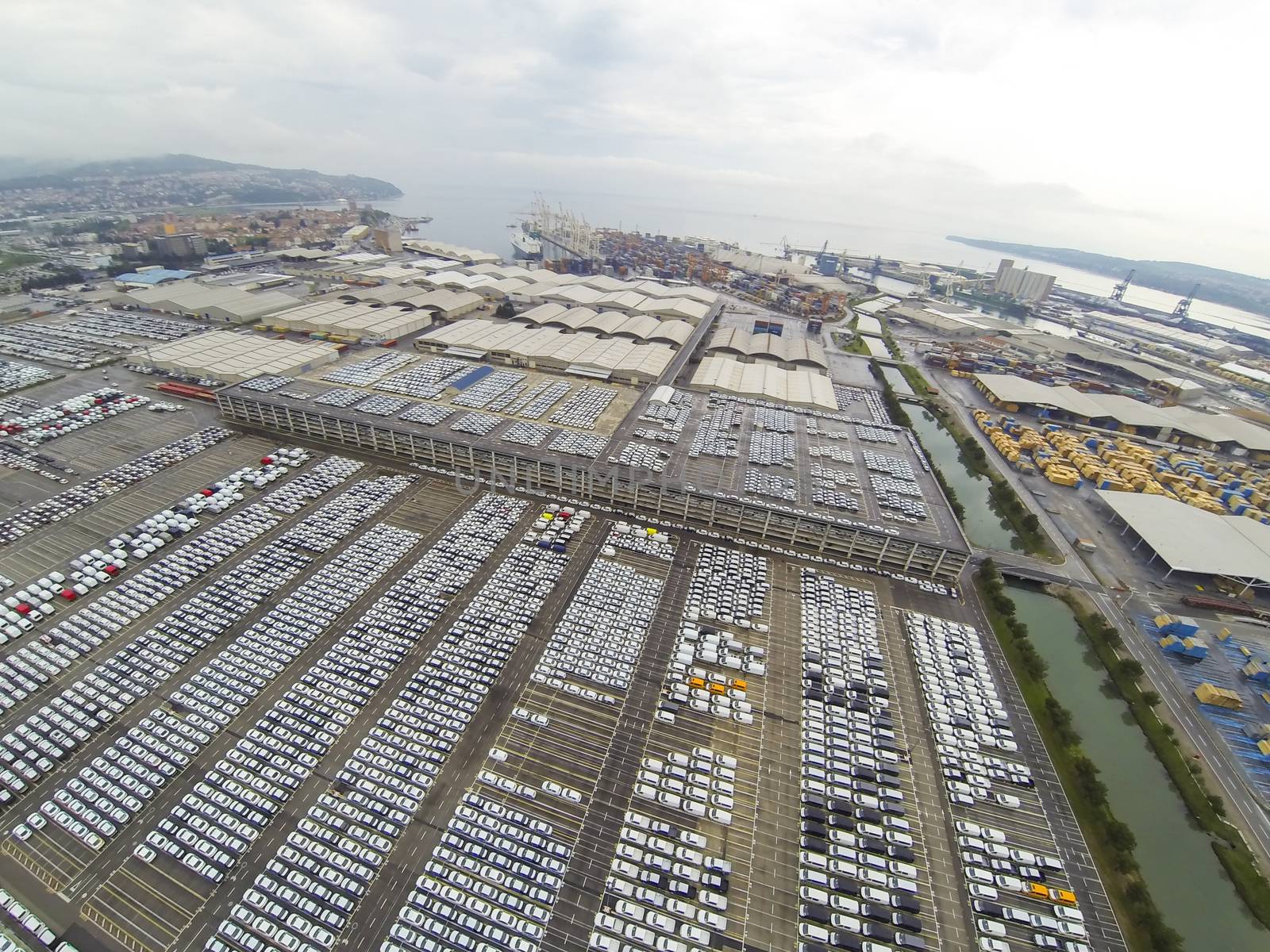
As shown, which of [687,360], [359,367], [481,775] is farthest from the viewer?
[687,360]

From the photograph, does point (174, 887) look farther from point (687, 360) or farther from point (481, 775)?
point (687, 360)

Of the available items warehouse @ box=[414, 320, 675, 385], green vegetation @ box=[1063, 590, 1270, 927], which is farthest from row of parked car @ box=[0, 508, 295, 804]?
green vegetation @ box=[1063, 590, 1270, 927]

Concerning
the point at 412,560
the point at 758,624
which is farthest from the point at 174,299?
the point at 758,624

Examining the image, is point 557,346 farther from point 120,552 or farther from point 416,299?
point 120,552

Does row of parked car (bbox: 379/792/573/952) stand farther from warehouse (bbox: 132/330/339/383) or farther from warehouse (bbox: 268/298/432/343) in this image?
warehouse (bbox: 268/298/432/343)

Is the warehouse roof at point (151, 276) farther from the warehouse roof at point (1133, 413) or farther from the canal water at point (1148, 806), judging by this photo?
the warehouse roof at point (1133, 413)

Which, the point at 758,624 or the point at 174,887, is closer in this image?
the point at 174,887

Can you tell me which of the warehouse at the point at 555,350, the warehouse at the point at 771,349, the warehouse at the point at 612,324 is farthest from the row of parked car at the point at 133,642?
the warehouse at the point at 771,349

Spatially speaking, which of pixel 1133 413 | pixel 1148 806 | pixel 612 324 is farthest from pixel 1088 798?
pixel 612 324
